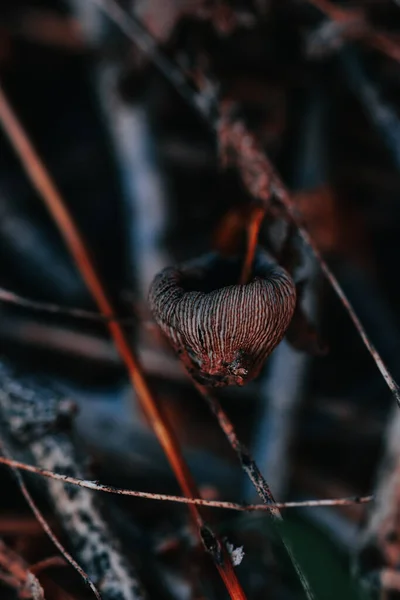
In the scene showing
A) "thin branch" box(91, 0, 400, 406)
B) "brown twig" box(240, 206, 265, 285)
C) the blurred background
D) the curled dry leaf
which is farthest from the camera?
the blurred background

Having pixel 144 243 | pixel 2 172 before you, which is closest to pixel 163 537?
pixel 144 243

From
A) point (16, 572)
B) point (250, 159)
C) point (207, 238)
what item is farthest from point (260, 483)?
point (207, 238)

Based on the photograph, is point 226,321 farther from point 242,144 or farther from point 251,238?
point 242,144

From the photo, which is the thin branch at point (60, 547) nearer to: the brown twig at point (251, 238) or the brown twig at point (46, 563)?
the brown twig at point (46, 563)

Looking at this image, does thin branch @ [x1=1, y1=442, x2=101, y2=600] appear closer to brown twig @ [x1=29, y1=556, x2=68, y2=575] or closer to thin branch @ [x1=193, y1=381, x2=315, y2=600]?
brown twig @ [x1=29, y1=556, x2=68, y2=575]

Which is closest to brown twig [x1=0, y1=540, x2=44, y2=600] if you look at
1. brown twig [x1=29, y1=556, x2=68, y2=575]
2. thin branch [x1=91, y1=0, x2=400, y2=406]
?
brown twig [x1=29, y1=556, x2=68, y2=575]

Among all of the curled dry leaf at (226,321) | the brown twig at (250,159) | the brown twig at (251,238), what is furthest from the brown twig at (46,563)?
the brown twig at (250,159)

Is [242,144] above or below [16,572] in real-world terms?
above
